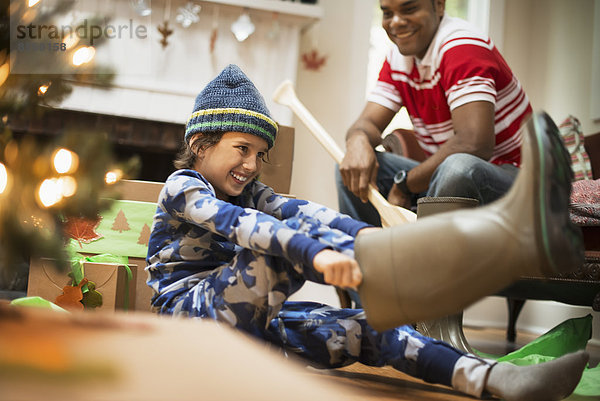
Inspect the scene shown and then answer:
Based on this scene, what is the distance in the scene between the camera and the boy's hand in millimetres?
683

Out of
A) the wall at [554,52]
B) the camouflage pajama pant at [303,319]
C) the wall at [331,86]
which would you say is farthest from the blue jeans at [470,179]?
the wall at [331,86]

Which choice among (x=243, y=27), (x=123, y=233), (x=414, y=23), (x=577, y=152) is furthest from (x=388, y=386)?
(x=243, y=27)

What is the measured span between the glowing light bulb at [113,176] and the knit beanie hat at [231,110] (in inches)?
14.5

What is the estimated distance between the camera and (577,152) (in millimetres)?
1702

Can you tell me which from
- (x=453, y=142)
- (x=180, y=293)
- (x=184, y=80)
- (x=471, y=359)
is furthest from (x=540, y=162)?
(x=184, y=80)

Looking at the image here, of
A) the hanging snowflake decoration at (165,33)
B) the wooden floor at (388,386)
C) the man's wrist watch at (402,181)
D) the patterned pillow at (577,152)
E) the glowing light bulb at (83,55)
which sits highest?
the hanging snowflake decoration at (165,33)

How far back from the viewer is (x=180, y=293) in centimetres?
94

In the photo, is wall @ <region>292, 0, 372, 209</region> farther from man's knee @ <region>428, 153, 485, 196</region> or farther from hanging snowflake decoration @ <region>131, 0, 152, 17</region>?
man's knee @ <region>428, 153, 485, 196</region>

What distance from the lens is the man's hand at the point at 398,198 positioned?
1503 mm

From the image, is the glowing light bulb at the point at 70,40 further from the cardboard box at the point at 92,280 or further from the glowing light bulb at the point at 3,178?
the cardboard box at the point at 92,280

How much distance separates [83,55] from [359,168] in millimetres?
837

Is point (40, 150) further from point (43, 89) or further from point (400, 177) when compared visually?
point (400, 177)

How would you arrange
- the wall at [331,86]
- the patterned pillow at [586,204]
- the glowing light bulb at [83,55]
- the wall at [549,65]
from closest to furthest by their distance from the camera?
1. the glowing light bulb at [83,55]
2. the patterned pillow at [586,204]
3. the wall at [549,65]
4. the wall at [331,86]

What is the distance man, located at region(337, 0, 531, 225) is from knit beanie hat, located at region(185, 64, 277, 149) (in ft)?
1.44
